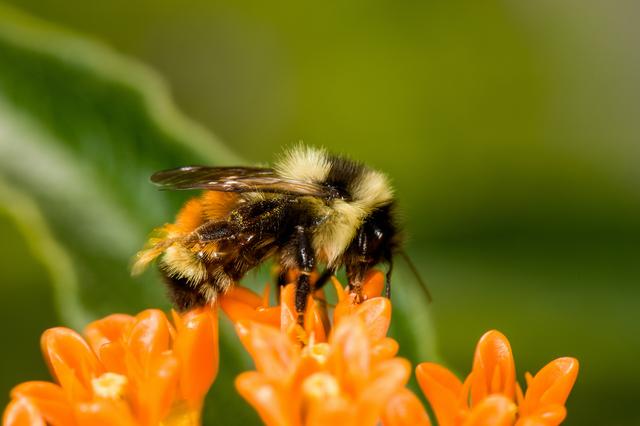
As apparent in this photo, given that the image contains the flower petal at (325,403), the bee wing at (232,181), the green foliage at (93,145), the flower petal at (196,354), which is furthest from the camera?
the green foliage at (93,145)

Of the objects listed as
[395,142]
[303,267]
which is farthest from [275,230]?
[395,142]

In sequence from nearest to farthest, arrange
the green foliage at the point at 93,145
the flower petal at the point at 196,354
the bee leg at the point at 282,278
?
the flower petal at the point at 196,354 < the bee leg at the point at 282,278 < the green foliage at the point at 93,145

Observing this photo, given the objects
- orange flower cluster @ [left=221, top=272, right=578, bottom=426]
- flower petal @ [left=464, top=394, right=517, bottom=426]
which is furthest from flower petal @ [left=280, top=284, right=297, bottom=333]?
flower petal @ [left=464, top=394, right=517, bottom=426]

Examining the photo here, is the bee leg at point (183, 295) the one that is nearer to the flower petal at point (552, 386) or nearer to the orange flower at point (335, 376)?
the orange flower at point (335, 376)

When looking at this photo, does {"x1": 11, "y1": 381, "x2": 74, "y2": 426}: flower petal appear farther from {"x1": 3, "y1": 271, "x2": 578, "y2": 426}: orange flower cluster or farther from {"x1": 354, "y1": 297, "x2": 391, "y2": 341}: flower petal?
{"x1": 354, "y1": 297, "x2": 391, "y2": 341}: flower petal

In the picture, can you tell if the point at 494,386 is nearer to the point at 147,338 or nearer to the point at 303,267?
the point at 303,267

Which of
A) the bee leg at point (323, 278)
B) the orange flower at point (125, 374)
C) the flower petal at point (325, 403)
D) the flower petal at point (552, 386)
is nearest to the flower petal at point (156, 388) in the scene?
the orange flower at point (125, 374)
